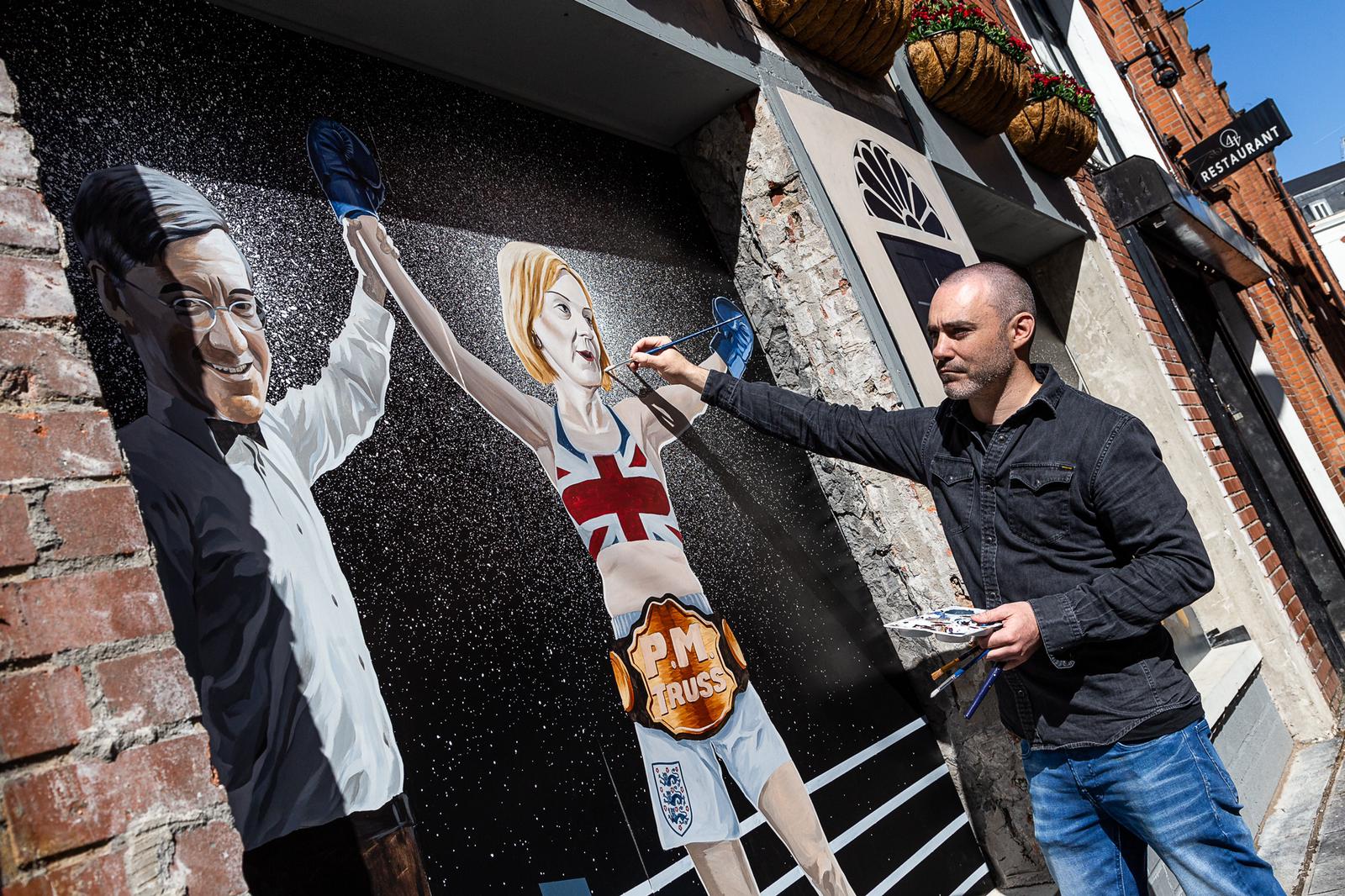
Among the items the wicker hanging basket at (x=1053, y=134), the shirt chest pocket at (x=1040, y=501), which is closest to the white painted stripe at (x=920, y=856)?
the shirt chest pocket at (x=1040, y=501)

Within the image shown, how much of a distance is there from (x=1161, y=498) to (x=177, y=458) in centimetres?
190

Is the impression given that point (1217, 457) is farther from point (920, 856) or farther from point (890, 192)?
point (920, 856)

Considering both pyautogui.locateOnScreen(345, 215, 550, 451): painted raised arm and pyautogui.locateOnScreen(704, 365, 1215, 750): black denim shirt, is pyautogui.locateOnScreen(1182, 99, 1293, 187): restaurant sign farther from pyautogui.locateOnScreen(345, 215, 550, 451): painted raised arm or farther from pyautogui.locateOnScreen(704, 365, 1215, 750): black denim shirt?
pyautogui.locateOnScreen(345, 215, 550, 451): painted raised arm

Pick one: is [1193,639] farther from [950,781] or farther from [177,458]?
[177,458]

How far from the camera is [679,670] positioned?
2.54m

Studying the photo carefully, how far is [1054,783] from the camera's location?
2203mm

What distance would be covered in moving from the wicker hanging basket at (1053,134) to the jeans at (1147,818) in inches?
178

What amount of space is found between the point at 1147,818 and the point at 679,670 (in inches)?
43.7

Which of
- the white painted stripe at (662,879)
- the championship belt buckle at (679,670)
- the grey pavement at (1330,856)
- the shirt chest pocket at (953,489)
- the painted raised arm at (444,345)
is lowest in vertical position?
the grey pavement at (1330,856)

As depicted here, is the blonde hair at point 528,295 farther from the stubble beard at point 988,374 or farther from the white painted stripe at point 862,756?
the white painted stripe at point 862,756

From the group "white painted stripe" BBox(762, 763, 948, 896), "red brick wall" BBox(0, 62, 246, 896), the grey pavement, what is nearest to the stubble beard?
"white painted stripe" BBox(762, 763, 948, 896)

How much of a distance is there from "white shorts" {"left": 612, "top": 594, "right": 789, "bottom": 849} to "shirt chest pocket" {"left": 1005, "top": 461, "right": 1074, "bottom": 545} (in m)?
0.91

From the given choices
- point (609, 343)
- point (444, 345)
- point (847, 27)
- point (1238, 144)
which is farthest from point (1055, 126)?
point (1238, 144)

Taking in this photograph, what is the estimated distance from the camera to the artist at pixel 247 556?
163 cm
